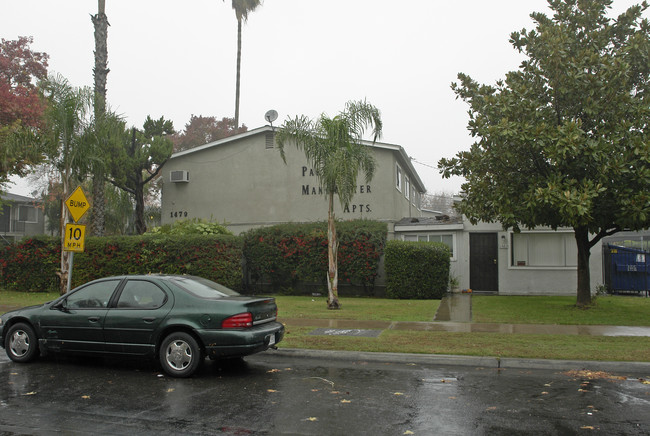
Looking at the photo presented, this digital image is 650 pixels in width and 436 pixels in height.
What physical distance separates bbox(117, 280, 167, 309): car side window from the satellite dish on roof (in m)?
14.7

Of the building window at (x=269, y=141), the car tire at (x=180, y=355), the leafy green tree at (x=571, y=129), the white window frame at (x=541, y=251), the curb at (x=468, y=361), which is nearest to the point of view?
the car tire at (x=180, y=355)

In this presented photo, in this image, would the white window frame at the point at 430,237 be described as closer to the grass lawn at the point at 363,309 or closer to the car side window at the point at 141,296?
the grass lawn at the point at 363,309

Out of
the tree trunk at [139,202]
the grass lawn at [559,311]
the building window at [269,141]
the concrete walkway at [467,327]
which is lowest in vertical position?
the concrete walkway at [467,327]

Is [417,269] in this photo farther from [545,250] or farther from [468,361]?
[468,361]

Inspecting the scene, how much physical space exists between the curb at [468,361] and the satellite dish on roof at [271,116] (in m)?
14.3

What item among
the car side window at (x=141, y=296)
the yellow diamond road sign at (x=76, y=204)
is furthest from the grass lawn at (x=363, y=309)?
the car side window at (x=141, y=296)

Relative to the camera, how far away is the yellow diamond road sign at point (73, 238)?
11.7 m

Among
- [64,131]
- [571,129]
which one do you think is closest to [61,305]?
[64,131]

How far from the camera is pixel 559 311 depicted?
13445 mm

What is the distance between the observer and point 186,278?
26.5 ft

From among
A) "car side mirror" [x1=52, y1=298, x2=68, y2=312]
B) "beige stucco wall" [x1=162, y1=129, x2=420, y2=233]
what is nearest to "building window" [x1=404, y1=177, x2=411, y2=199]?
"beige stucco wall" [x1=162, y1=129, x2=420, y2=233]

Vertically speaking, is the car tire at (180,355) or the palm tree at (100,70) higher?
the palm tree at (100,70)

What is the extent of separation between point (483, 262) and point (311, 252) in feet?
21.0

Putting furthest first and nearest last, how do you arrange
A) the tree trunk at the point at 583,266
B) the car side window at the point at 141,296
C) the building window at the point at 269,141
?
the building window at the point at 269,141 < the tree trunk at the point at 583,266 < the car side window at the point at 141,296
